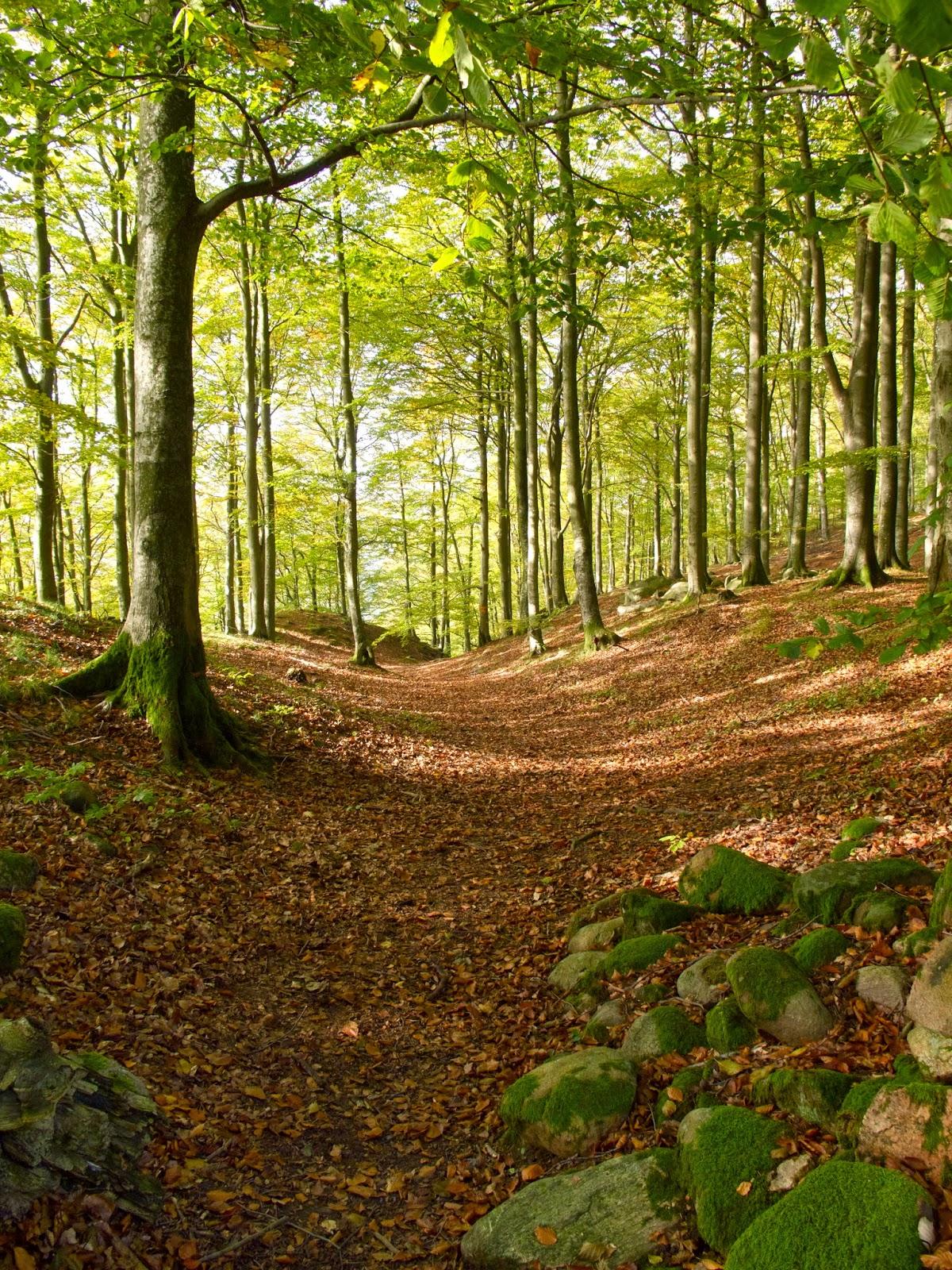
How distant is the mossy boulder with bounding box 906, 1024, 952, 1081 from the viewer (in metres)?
2.58

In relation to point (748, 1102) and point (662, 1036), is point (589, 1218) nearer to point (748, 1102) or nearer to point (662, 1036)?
point (748, 1102)

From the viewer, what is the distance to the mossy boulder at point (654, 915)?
480cm

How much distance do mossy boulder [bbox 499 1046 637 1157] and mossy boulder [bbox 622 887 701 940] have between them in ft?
3.85

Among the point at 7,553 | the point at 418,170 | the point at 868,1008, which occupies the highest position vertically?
the point at 418,170

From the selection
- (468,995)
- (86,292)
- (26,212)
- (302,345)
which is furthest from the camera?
(302,345)

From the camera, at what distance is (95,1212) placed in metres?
2.75

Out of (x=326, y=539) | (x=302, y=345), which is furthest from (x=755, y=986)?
(x=326, y=539)

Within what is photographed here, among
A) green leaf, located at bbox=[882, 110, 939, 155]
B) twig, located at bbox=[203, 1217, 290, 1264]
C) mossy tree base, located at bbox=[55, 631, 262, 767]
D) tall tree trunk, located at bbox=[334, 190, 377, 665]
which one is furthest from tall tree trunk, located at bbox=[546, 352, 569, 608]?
green leaf, located at bbox=[882, 110, 939, 155]

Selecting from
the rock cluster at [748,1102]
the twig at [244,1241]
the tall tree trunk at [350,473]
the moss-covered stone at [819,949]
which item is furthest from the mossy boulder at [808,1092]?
the tall tree trunk at [350,473]

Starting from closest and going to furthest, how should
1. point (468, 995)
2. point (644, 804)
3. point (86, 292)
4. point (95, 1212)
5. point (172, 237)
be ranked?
point (95, 1212) < point (468, 995) < point (172, 237) < point (644, 804) < point (86, 292)

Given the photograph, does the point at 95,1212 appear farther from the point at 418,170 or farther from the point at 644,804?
the point at 418,170

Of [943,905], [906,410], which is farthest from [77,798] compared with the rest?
[906,410]

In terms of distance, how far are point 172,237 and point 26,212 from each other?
25.8ft

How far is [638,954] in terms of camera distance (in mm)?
4477
